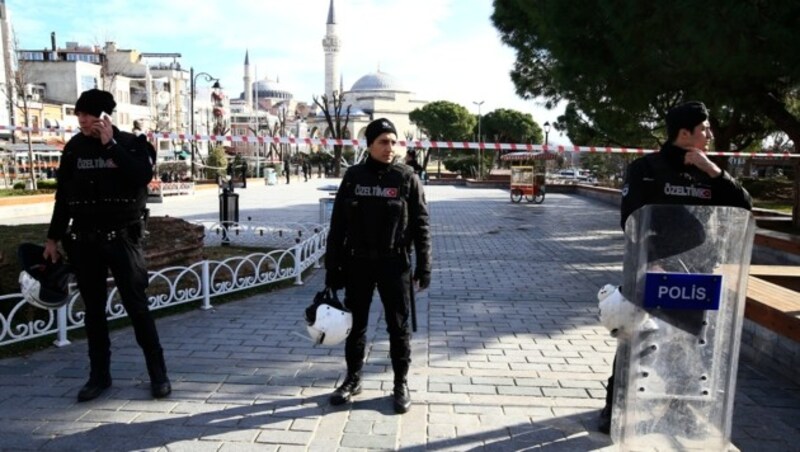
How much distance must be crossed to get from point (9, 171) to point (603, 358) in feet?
135

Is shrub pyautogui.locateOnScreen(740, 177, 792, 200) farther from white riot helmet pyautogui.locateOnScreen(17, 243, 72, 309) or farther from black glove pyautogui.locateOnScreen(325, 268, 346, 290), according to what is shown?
white riot helmet pyautogui.locateOnScreen(17, 243, 72, 309)

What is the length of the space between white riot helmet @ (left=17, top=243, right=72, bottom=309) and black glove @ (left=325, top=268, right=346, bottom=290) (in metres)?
1.66

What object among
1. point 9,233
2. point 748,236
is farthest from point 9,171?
point 748,236

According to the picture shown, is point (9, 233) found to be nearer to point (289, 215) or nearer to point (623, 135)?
point (289, 215)

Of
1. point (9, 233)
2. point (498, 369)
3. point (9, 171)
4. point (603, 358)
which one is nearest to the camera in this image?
point (498, 369)

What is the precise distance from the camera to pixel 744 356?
4.75 meters

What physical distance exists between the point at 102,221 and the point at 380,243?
166 centimetres

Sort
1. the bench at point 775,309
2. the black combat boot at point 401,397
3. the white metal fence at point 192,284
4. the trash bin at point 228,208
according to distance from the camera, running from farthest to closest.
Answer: the trash bin at point 228,208, the white metal fence at point 192,284, the bench at point 775,309, the black combat boot at point 401,397

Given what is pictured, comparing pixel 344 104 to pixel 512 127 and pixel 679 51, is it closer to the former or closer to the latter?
pixel 512 127

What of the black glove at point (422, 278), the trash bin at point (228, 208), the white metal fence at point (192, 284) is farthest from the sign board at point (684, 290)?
the trash bin at point (228, 208)

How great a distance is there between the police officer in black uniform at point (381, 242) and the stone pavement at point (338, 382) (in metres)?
0.35

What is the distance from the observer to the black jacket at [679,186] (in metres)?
3.01

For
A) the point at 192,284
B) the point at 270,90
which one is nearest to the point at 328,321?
the point at 192,284

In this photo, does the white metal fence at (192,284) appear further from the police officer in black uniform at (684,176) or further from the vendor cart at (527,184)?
the vendor cart at (527,184)
